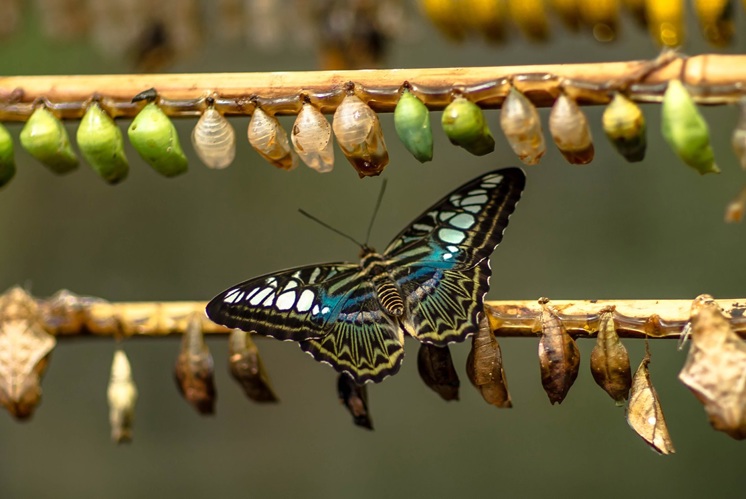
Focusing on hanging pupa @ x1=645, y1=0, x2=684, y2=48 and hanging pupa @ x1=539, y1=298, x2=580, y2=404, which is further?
hanging pupa @ x1=645, y1=0, x2=684, y2=48

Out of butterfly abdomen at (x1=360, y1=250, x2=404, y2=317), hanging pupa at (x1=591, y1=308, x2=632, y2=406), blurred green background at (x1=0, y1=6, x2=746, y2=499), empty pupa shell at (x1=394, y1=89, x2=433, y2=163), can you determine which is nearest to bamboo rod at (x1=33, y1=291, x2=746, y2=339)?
hanging pupa at (x1=591, y1=308, x2=632, y2=406)

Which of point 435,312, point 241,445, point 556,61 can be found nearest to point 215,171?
point 241,445

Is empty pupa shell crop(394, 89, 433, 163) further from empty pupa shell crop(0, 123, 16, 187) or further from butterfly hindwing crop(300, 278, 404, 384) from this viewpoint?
empty pupa shell crop(0, 123, 16, 187)

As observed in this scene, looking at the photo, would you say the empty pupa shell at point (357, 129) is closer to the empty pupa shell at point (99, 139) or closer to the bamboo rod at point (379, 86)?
the bamboo rod at point (379, 86)

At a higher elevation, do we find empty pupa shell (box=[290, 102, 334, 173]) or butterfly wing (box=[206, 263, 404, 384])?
empty pupa shell (box=[290, 102, 334, 173])

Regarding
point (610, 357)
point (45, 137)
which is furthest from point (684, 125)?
point (45, 137)

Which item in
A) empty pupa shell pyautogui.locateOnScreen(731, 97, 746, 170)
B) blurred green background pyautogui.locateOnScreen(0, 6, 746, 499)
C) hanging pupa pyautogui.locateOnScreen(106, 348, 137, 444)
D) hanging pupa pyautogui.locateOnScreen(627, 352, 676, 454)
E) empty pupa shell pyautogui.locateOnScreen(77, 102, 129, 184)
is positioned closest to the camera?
empty pupa shell pyautogui.locateOnScreen(731, 97, 746, 170)
